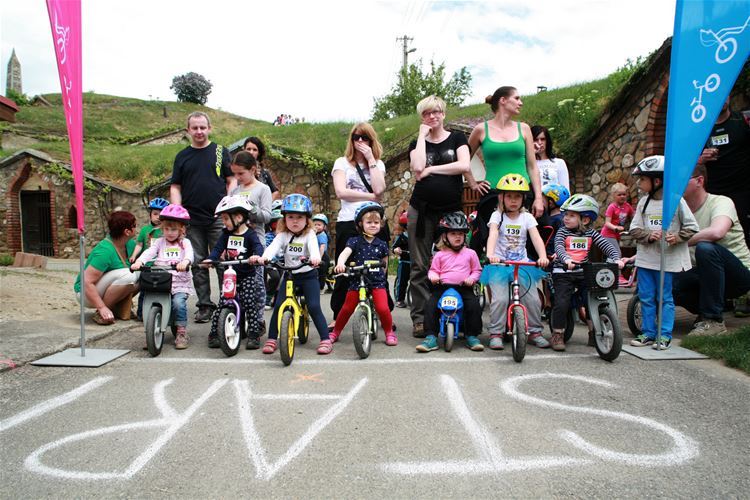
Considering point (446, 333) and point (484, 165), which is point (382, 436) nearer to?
point (446, 333)

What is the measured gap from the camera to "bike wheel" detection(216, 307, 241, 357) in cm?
491

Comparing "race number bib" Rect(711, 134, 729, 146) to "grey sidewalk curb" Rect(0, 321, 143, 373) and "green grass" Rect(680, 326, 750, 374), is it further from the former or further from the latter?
"grey sidewalk curb" Rect(0, 321, 143, 373)

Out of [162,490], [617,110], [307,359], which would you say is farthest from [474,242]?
[617,110]

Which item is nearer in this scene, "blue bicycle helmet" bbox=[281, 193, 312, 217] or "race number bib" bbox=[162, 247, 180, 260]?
"blue bicycle helmet" bbox=[281, 193, 312, 217]

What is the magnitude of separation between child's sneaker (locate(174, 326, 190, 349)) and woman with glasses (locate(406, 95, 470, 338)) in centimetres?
239

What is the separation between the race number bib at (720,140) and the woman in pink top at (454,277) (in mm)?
3541

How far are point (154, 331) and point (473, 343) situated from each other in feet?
9.81

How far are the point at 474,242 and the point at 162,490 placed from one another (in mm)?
4175

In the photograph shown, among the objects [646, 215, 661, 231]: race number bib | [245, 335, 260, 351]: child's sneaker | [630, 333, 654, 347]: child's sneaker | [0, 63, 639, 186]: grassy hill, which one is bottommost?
[245, 335, 260, 351]: child's sneaker

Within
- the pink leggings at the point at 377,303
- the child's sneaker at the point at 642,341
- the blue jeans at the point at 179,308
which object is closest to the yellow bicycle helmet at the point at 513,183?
the pink leggings at the point at 377,303

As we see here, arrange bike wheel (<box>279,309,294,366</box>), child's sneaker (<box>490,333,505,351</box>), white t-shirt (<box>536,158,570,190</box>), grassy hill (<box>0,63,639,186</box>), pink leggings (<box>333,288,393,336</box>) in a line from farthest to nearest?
1. grassy hill (<box>0,63,639,186</box>)
2. white t-shirt (<box>536,158,570,190</box>)
3. pink leggings (<box>333,288,393,336</box>)
4. child's sneaker (<box>490,333,505,351</box>)
5. bike wheel (<box>279,309,294,366</box>)

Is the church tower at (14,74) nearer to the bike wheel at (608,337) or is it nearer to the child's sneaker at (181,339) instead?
the child's sneaker at (181,339)

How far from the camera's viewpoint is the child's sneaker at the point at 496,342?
5168 mm

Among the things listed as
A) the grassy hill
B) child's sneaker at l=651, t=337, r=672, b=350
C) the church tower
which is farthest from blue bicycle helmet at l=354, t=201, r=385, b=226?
the church tower
